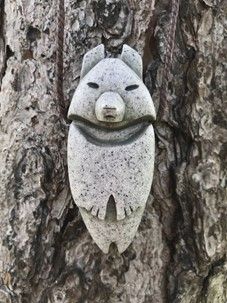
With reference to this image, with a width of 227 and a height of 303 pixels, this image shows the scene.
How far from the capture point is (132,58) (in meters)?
1.30

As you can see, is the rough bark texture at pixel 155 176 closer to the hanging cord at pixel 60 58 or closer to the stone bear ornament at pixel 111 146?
the hanging cord at pixel 60 58

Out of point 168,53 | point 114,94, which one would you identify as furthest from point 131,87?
point 168,53

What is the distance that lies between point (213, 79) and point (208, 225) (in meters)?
0.37

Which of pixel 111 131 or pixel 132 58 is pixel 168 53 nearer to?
pixel 132 58

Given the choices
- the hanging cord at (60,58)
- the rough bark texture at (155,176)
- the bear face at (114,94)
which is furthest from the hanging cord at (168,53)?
the hanging cord at (60,58)

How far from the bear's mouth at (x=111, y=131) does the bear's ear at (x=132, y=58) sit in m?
0.12

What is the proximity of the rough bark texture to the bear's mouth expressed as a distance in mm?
157

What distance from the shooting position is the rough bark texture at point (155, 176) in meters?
1.42

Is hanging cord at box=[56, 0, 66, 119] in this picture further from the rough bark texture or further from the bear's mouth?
the bear's mouth

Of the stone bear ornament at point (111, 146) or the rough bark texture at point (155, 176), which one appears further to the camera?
the rough bark texture at point (155, 176)

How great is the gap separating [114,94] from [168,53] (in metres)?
0.21

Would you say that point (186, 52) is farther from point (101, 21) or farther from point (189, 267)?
point (189, 267)

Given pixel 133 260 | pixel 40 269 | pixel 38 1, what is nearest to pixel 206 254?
pixel 133 260

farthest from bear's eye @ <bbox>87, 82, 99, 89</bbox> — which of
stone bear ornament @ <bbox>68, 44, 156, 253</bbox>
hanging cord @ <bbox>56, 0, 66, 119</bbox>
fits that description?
hanging cord @ <bbox>56, 0, 66, 119</bbox>
